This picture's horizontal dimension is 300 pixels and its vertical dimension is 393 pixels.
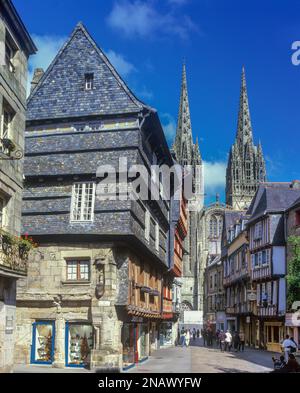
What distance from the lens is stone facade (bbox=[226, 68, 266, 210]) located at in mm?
133375

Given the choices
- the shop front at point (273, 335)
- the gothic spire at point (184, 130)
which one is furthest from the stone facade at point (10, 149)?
the gothic spire at point (184, 130)

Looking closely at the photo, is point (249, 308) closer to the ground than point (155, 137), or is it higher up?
closer to the ground

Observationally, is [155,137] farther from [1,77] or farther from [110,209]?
[1,77]

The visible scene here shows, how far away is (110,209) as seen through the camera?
71.9 ft

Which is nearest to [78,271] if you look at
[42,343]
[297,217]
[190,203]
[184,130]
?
[42,343]

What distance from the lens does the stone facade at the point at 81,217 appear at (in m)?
21.7

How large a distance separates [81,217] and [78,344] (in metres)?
4.86

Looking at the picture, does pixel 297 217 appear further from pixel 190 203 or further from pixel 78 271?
pixel 190 203

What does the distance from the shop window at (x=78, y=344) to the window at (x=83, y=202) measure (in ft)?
13.7

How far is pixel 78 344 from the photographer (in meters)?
21.9

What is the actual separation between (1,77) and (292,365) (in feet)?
37.3

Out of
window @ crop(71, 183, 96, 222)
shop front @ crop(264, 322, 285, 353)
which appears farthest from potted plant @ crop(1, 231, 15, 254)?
shop front @ crop(264, 322, 285, 353)

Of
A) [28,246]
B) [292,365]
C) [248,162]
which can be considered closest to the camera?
[292,365]
